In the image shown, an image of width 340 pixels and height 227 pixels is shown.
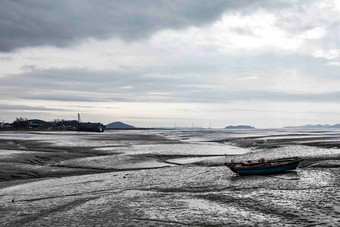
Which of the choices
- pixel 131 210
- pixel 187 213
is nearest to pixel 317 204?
pixel 187 213

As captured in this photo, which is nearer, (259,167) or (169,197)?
(169,197)

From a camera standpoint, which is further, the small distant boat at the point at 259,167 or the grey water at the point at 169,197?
the small distant boat at the point at 259,167

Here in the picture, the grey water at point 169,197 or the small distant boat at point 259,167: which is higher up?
the small distant boat at point 259,167

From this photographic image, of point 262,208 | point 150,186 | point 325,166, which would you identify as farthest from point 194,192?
A: point 325,166

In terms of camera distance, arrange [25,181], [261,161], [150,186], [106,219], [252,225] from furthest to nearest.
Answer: [261,161] → [25,181] → [150,186] → [106,219] → [252,225]

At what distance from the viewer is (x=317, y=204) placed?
651 inches

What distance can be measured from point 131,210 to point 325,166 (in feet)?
70.7

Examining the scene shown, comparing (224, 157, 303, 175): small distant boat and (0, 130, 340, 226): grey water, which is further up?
(224, 157, 303, 175): small distant boat

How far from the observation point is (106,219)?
1502 centimetres

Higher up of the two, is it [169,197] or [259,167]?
[259,167]

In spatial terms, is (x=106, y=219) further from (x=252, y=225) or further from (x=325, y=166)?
(x=325, y=166)

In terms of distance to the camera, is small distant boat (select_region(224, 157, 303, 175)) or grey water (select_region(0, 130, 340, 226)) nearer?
grey water (select_region(0, 130, 340, 226))

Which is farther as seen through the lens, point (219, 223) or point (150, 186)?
point (150, 186)

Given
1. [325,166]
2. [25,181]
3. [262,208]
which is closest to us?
[262,208]
